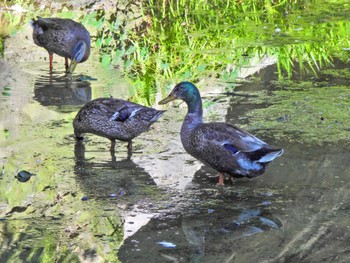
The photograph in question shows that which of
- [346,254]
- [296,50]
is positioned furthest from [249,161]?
[296,50]

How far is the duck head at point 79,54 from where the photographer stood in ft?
37.7

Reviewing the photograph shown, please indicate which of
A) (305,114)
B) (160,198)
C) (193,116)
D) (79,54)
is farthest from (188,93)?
(79,54)

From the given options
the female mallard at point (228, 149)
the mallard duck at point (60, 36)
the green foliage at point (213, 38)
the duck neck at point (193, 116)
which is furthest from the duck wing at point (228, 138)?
the mallard duck at point (60, 36)

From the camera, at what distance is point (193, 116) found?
27.2ft

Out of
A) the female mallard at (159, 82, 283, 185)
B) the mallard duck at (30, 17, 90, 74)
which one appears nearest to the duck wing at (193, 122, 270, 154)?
the female mallard at (159, 82, 283, 185)

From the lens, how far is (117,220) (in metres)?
6.92

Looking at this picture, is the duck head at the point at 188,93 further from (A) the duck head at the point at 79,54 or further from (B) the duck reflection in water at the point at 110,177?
(A) the duck head at the point at 79,54

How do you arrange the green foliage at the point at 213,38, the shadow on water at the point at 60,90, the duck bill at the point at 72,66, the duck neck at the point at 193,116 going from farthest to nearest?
the green foliage at the point at 213,38 → the duck bill at the point at 72,66 → the shadow on water at the point at 60,90 → the duck neck at the point at 193,116

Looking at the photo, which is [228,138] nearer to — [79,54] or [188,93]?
[188,93]

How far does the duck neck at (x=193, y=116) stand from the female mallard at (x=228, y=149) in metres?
0.03

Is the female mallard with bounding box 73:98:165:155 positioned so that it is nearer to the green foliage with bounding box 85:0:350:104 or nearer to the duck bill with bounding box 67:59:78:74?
the green foliage with bounding box 85:0:350:104

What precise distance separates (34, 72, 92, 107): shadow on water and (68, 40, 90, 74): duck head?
0.53 ft

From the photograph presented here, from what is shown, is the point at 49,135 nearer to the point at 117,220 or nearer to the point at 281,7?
the point at 117,220

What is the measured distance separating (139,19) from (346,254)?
27.6 feet
